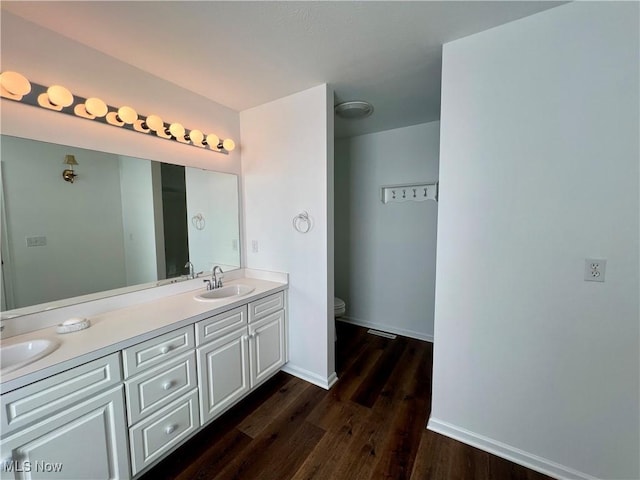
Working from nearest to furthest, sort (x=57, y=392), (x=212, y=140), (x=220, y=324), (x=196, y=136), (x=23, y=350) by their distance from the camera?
(x=57, y=392) < (x=23, y=350) < (x=220, y=324) < (x=196, y=136) < (x=212, y=140)

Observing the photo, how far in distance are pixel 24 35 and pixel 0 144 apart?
0.57 metres

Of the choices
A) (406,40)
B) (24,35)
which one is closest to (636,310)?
(406,40)

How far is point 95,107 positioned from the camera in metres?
1.50

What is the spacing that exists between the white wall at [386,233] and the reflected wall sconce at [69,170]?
102 inches

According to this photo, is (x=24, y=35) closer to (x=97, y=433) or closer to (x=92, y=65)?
(x=92, y=65)

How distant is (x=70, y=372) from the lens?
1.10m

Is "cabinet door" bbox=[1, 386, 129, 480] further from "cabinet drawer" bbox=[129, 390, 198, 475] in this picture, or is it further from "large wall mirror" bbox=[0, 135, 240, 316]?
"large wall mirror" bbox=[0, 135, 240, 316]

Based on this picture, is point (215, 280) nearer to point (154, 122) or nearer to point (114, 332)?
point (114, 332)

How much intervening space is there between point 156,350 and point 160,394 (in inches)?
9.9

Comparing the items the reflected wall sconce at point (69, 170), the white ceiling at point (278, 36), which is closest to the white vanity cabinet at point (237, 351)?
the reflected wall sconce at point (69, 170)

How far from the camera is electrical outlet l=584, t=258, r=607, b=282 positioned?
1257 millimetres

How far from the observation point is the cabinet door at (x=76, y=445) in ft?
3.26

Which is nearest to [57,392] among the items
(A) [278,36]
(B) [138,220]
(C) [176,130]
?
(B) [138,220]

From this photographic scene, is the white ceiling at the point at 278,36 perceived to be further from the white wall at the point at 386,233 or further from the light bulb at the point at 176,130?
the white wall at the point at 386,233
